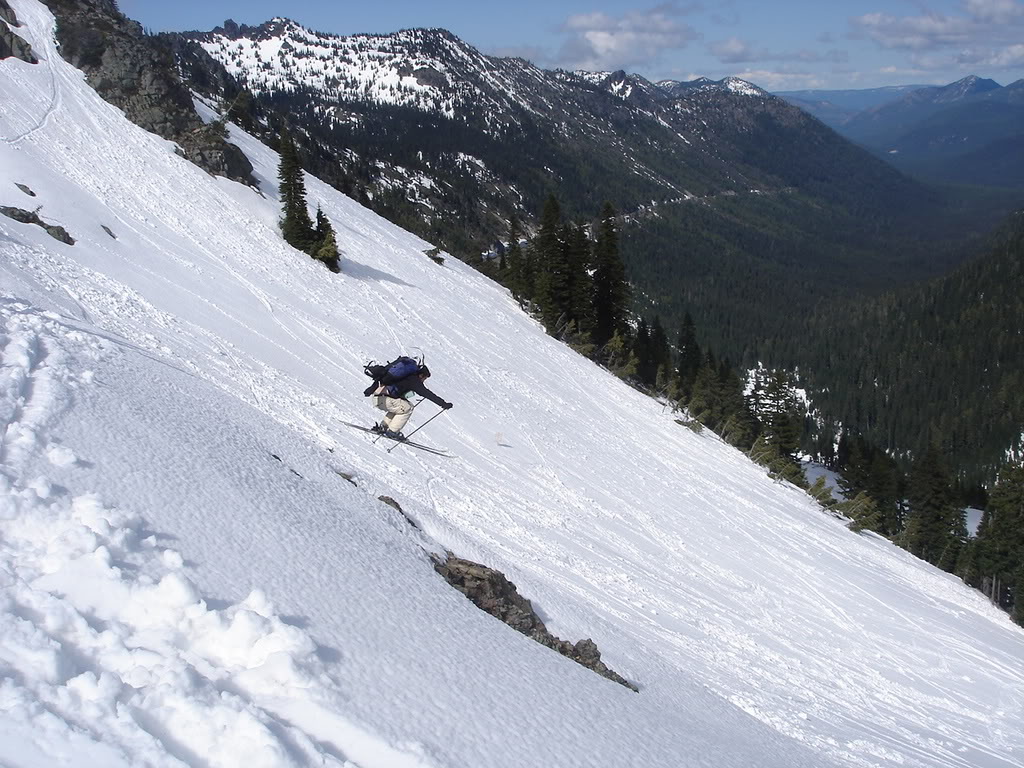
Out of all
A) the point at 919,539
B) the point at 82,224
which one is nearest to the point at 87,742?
the point at 82,224

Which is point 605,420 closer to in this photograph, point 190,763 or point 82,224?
point 82,224

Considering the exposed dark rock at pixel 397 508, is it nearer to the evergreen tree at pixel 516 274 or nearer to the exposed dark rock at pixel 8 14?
the evergreen tree at pixel 516 274

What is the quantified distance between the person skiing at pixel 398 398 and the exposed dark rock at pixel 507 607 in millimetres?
5054

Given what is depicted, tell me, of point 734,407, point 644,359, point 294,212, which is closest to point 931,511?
point 734,407

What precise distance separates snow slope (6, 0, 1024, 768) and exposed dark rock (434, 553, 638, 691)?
55cm

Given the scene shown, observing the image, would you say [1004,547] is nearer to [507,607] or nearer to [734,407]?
[734,407]

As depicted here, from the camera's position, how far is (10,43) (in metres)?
35.0

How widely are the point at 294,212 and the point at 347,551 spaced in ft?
97.8

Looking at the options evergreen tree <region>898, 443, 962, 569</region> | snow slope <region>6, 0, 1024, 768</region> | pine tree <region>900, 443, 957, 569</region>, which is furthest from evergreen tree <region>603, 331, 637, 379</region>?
pine tree <region>900, 443, 957, 569</region>

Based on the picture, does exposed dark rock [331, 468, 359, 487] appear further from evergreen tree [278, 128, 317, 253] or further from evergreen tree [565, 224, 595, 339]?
evergreen tree [565, 224, 595, 339]

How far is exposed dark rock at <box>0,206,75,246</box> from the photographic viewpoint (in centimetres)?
2022

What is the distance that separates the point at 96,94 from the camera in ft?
120

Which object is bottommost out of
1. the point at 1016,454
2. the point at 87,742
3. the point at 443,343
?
the point at 87,742

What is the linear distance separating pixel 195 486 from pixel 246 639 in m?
2.70
